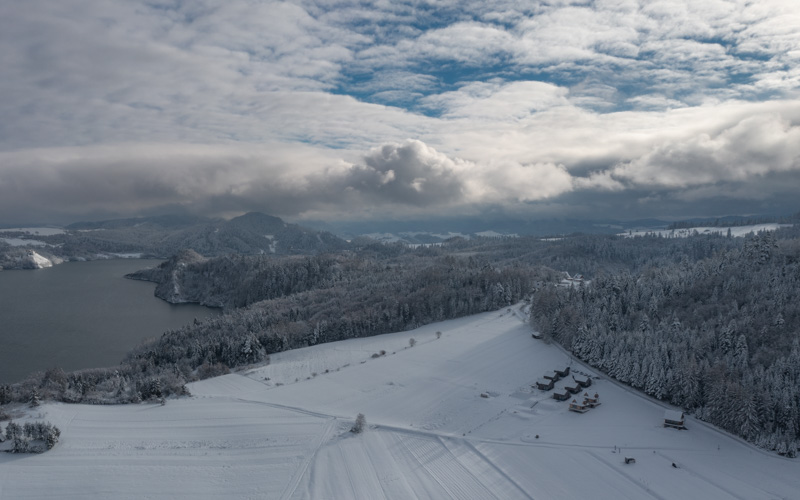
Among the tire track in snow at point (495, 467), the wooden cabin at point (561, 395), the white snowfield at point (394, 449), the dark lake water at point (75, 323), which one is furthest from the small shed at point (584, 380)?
the dark lake water at point (75, 323)

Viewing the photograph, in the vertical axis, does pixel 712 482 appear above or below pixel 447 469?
below

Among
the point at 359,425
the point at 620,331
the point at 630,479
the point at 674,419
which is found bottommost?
the point at 630,479

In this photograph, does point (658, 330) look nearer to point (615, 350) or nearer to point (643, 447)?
point (615, 350)

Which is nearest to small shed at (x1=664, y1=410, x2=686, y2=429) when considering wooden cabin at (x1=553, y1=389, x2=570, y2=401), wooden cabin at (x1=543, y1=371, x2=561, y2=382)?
wooden cabin at (x1=553, y1=389, x2=570, y2=401)

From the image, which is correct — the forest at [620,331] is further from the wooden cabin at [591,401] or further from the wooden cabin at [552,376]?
the wooden cabin at [552,376]

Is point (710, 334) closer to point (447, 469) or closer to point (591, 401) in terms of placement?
point (591, 401)

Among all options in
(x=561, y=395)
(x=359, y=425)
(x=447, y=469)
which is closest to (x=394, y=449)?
(x=359, y=425)

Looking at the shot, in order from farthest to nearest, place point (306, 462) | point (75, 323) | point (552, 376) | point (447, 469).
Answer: point (75, 323) → point (552, 376) → point (306, 462) → point (447, 469)
